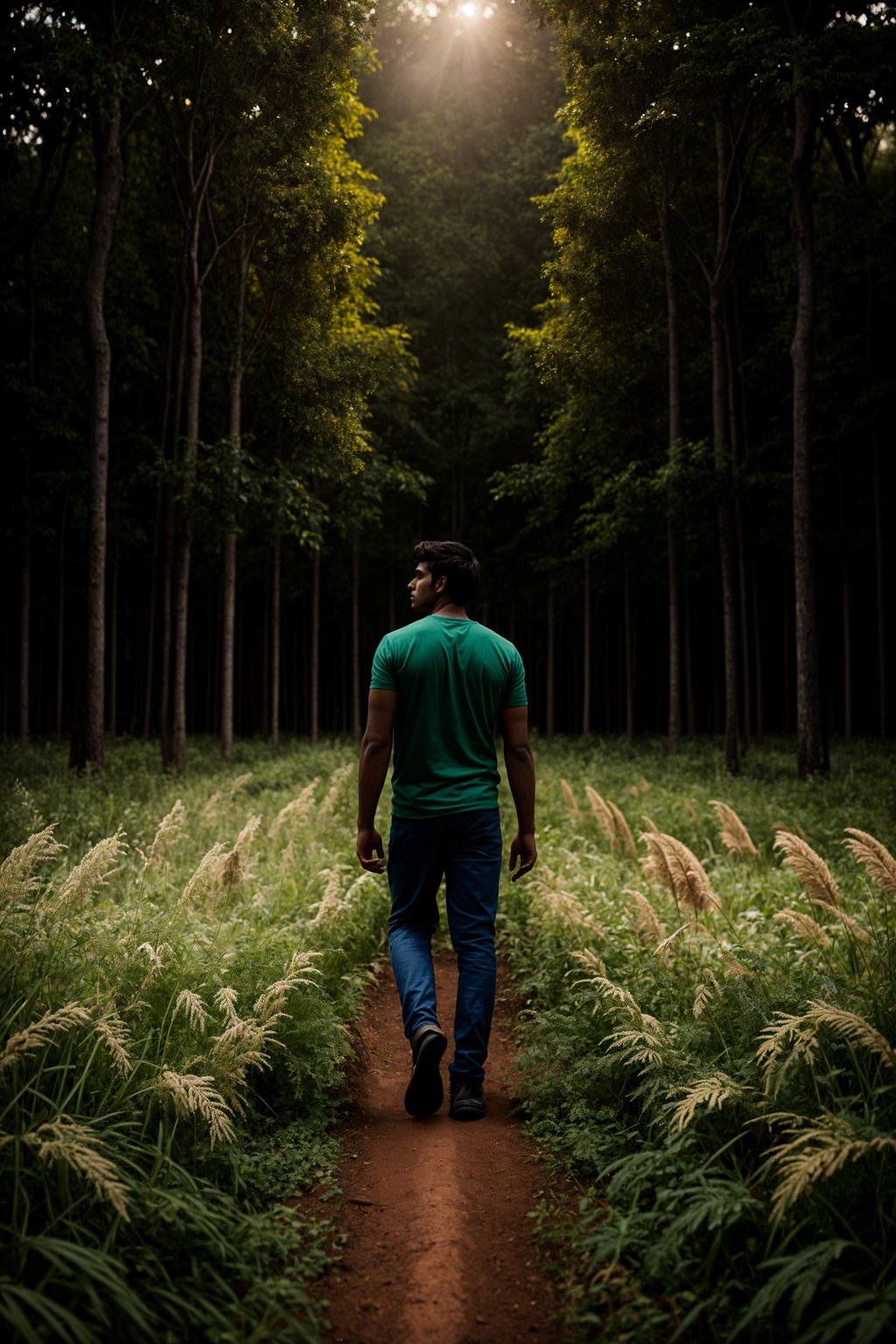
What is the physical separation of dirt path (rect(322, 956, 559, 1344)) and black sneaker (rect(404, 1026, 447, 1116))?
89 mm

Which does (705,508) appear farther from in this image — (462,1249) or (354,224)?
(462,1249)

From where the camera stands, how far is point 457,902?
4488mm

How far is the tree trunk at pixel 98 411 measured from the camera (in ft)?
43.6

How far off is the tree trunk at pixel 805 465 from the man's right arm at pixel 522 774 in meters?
10.2

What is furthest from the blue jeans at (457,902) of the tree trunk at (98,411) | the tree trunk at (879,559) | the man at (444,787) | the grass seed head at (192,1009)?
the tree trunk at (879,559)

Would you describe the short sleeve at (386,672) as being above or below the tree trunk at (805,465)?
below

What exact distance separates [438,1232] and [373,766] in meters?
2.11

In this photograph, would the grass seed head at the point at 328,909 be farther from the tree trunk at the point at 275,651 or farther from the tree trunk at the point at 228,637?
the tree trunk at the point at 275,651

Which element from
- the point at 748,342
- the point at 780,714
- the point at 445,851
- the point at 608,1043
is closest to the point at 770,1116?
the point at 608,1043

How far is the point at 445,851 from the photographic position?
4488 millimetres

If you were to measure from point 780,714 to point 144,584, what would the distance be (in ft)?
77.6

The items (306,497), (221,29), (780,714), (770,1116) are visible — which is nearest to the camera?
(770,1116)

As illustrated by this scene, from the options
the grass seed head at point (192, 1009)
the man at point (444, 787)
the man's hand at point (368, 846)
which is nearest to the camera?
the grass seed head at point (192, 1009)

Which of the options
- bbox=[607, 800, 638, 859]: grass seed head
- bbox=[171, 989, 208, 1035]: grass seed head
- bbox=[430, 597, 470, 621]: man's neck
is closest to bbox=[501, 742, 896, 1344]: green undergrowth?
bbox=[607, 800, 638, 859]: grass seed head
